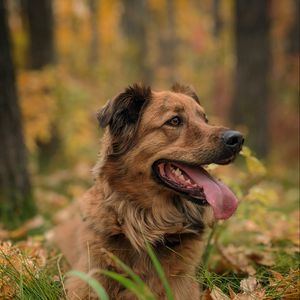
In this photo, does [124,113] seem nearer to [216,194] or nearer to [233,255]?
[216,194]

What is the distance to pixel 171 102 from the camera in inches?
157

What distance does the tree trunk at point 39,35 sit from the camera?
1080cm

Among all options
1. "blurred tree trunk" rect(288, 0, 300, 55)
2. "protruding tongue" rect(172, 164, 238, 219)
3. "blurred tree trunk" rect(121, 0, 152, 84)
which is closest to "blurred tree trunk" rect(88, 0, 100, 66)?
"blurred tree trunk" rect(121, 0, 152, 84)

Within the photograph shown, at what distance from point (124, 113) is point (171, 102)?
41cm

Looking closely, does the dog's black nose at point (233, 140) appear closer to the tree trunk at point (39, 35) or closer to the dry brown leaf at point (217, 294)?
the dry brown leaf at point (217, 294)

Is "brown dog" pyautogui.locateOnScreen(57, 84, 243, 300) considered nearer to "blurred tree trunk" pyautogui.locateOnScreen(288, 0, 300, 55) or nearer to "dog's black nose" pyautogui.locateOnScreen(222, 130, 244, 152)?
"dog's black nose" pyautogui.locateOnScreen(222, 130, 244, 152)

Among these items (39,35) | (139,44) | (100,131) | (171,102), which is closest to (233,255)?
(171,102)

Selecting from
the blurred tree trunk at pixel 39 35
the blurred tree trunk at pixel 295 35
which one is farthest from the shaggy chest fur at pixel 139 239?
the blurred tree trunk at pixel 295 35

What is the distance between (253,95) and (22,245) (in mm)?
8003

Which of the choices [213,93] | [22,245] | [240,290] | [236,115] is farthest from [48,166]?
[213,93]

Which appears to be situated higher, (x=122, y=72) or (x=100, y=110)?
(x=100, y=110)

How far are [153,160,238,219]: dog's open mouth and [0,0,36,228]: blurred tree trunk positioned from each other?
113 inches

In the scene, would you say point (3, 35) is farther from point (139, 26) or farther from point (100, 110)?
point (139, 26)

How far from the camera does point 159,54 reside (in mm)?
35281
